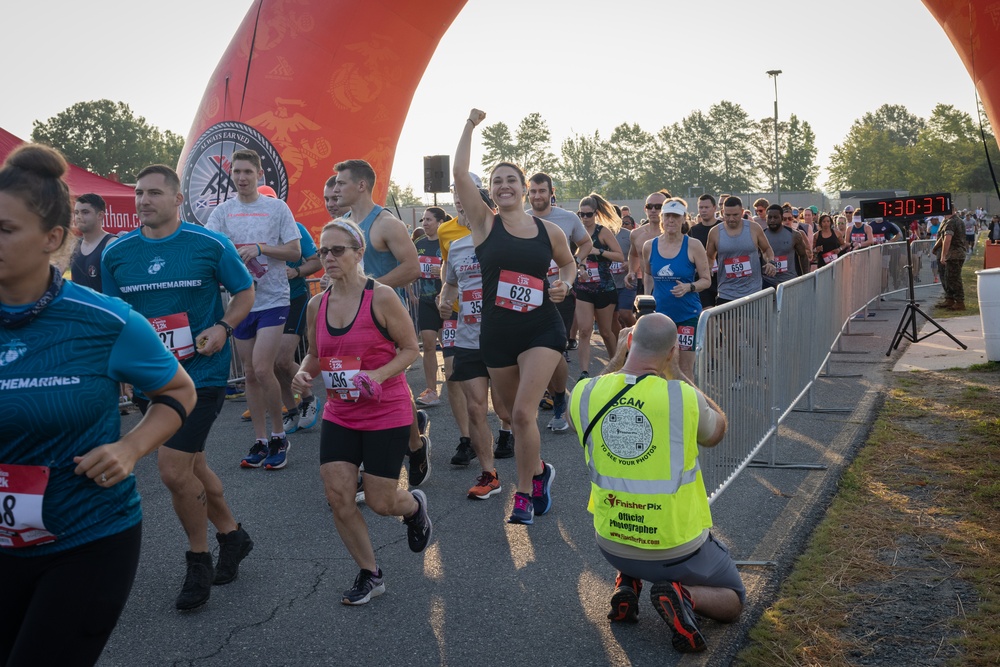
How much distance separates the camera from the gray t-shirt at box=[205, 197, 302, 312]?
692 centimetres

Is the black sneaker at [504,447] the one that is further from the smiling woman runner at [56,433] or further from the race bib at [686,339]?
the smiling woman runner at [56,433]

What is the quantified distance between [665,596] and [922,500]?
276 cm

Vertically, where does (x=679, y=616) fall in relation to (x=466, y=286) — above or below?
below

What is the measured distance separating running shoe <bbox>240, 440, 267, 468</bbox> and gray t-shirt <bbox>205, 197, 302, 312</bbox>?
3.49 ft

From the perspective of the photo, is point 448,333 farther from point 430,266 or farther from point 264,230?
point 430,266

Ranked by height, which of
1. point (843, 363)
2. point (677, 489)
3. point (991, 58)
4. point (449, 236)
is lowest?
point (843, 363)

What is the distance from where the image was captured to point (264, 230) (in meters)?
7.02

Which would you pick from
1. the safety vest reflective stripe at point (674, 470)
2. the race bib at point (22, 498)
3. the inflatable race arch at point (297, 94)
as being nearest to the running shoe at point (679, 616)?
the safety vest reflective stripe at point (674, 470)

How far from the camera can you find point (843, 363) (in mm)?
11531

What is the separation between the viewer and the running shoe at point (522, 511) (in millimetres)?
5254

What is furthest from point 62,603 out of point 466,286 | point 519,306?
point 466,286

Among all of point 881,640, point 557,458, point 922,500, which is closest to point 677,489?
point 881,640

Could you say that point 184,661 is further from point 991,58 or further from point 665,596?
point 991,58

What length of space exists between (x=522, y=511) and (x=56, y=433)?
3.37 meters
